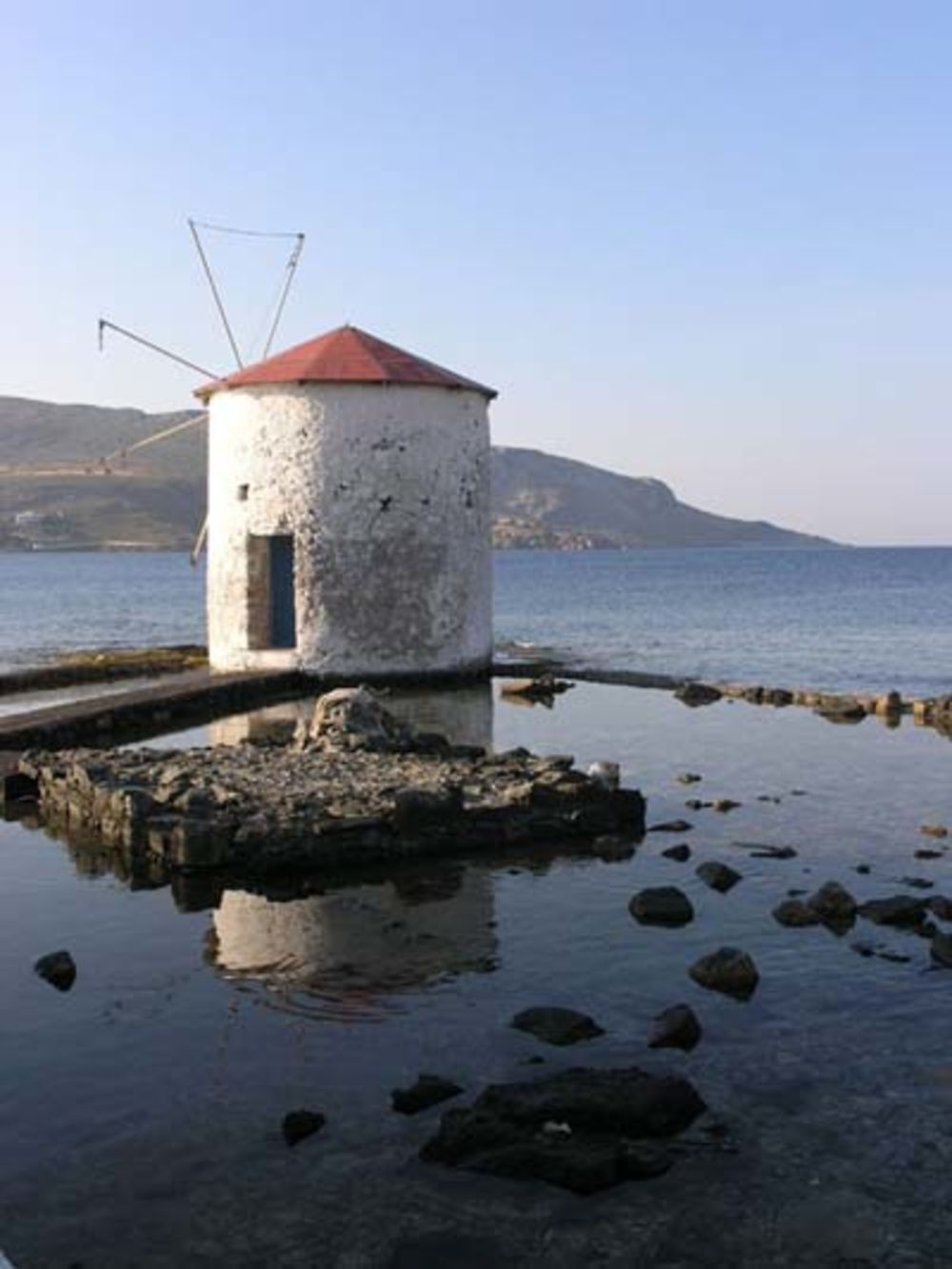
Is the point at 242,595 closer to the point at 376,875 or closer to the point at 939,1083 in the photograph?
the point at 376,875

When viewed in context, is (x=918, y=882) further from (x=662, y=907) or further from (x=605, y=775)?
(x=605, y=775)

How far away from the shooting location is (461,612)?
83.8ft

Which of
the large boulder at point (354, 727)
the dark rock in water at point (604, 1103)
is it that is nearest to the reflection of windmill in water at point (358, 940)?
the dark rock in water at point (604, 1103)

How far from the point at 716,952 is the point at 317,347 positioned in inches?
723

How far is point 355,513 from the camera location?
24203 mm

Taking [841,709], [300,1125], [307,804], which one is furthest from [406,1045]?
[841,709]

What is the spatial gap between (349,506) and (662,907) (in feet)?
48.5

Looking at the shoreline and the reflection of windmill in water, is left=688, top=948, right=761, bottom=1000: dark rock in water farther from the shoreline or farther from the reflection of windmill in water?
the shoreline

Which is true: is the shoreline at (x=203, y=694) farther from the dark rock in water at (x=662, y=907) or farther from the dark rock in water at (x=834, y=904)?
the dark rock in water at (x=834, y=904)

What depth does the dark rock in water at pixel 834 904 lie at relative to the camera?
10555mm

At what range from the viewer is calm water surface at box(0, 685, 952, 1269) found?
606 centimetres

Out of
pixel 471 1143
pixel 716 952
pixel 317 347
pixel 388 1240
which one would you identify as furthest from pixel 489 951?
pixel 317 347

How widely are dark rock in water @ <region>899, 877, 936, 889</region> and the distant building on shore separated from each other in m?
13.9

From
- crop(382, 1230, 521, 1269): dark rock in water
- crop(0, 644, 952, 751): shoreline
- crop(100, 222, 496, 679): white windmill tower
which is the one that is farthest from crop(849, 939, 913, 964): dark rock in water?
crop(100, 222, 496, 679): white windmill tower
